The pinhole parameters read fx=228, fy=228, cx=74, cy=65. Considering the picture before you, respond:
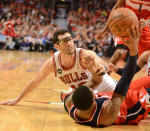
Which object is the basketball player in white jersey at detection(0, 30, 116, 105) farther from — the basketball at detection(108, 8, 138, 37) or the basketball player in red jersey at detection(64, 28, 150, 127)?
the basketball at detection(108, 8, 138, 37)

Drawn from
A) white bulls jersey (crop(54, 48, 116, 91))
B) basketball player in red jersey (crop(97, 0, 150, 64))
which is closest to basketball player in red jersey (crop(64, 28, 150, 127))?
white bulls jersey (crop(54, 48, 116, 91))

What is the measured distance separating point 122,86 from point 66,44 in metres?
1.18

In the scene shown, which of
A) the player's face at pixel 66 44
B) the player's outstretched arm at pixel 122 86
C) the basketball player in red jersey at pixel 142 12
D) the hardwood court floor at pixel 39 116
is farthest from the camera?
the basketball player in red jersey at pixel 142 12

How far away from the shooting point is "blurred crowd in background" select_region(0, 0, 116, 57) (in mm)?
13541

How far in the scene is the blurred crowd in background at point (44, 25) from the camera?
13.5 m

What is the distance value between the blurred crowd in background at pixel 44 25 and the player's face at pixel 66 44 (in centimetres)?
996

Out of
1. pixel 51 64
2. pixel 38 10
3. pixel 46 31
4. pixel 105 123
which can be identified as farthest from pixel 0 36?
pixel 105 123

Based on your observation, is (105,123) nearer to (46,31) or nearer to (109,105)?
(109,105)

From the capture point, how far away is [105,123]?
96.3 inches

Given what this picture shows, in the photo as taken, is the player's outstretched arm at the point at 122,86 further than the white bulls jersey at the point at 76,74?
No

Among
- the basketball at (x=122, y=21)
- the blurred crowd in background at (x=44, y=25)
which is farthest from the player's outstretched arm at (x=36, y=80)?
the blurred crowd in background at (x=44, y=25)

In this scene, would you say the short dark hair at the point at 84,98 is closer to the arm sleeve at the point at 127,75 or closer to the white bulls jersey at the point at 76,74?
the arm sleeve at the point at 127,75

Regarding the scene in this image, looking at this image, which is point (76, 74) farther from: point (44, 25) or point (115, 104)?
point (44, 25)

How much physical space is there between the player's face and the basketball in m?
0.90
